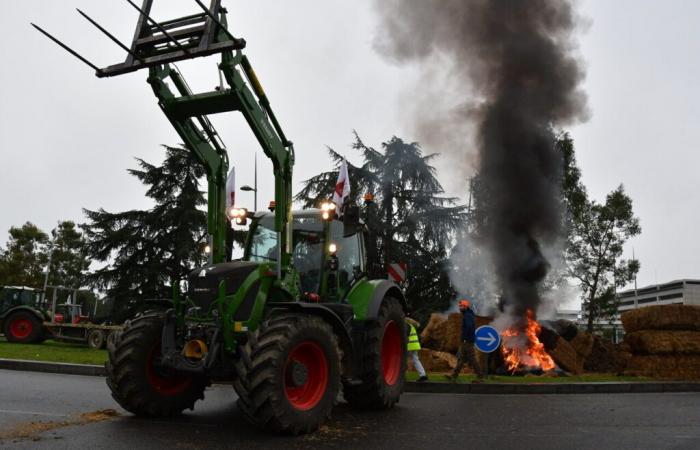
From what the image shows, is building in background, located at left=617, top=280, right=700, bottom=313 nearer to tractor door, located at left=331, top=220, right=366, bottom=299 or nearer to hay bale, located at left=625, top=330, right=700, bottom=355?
hay bale, located at left=625, top=330, right=700, bottom=355

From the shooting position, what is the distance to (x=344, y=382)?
25.7 ft

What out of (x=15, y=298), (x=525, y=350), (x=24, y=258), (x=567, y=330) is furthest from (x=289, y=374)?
(x=24, y=258)

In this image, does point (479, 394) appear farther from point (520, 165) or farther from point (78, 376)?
point (520, 165)

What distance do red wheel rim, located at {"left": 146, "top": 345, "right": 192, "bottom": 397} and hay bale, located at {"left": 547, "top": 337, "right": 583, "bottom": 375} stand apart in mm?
11576

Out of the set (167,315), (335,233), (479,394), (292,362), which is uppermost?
(335,233)

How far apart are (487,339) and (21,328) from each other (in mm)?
18086

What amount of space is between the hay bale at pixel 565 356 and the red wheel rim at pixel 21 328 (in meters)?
18.2

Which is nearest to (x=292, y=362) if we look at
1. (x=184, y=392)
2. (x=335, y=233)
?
(x=184, y=392)

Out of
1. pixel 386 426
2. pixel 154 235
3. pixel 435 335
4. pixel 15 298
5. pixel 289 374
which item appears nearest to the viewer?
pixel 289 374

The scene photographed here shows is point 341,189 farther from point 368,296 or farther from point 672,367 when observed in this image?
point 672,367

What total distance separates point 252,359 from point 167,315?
1.47 meters

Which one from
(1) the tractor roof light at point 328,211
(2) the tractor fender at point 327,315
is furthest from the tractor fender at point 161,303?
(1) the tractor roof light at point 328,211

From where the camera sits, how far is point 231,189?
27.3 feet

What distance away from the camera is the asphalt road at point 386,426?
5.91 meters
